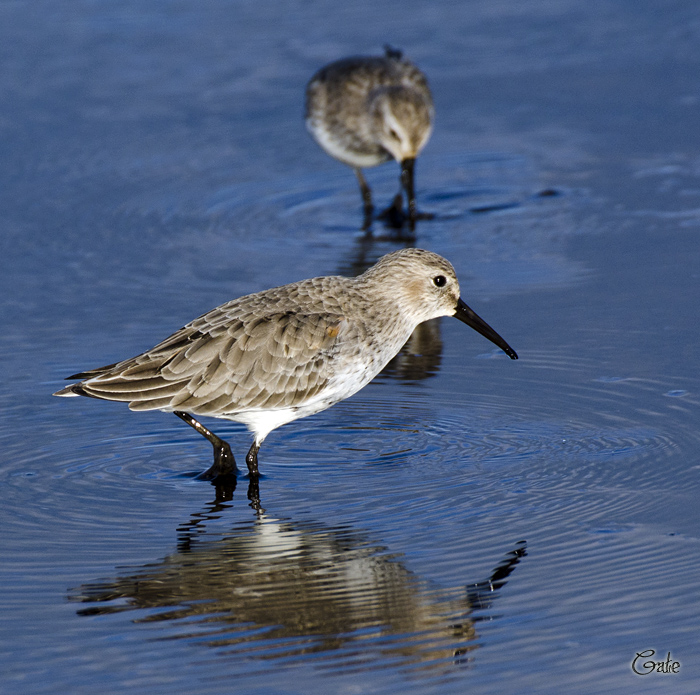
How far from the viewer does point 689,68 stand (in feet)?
46.0

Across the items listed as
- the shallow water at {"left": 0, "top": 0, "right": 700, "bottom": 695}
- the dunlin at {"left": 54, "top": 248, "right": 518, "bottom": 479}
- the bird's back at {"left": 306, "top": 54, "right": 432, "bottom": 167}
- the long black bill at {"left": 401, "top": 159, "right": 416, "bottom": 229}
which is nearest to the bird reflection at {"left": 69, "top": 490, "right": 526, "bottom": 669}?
the shallow water at {"left": 0, "top": 0, "right": 700, "bottom": 695}

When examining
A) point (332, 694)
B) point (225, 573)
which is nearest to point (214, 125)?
point (225, 573)

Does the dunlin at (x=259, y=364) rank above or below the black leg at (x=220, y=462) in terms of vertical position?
above

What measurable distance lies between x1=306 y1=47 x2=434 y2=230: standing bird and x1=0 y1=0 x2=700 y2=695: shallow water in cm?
42

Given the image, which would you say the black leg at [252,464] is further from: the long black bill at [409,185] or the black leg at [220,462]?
the long black bill at [409,185]

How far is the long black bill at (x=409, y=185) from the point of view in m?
11.4

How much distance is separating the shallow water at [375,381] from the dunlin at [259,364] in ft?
1.28

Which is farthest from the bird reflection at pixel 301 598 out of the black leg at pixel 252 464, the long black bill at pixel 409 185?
the long black bill at pixel 409 185

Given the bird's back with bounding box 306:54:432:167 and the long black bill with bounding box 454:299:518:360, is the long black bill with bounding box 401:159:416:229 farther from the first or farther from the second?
the long black bill with bounding box 454:299:518:360

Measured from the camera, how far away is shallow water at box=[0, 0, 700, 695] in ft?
17.3

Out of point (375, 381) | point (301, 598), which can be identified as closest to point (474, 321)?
point (375, 381)

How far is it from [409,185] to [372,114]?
125 cm

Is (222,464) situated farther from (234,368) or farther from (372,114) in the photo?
(372,114)

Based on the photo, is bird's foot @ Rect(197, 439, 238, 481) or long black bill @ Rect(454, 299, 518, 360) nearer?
bird's foot @ Rect(197, 439, 238, 481)
